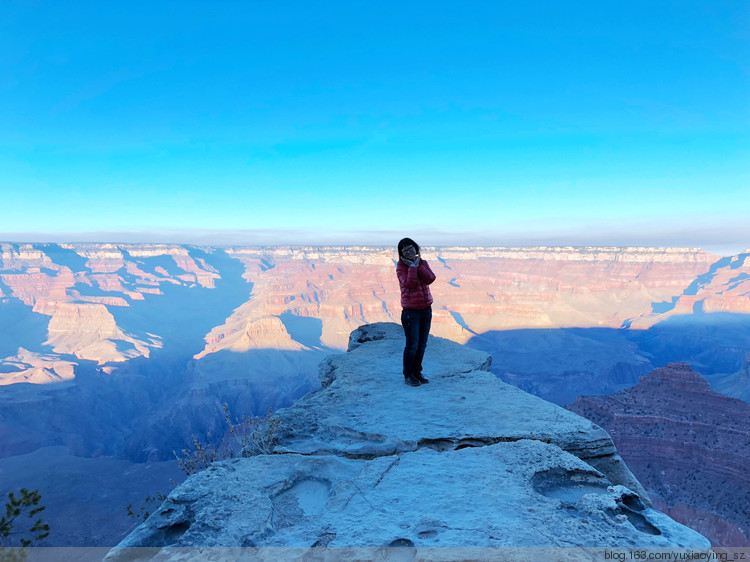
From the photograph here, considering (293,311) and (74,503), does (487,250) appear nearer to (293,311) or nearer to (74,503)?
(293,311)

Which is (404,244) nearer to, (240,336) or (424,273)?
(424,273)

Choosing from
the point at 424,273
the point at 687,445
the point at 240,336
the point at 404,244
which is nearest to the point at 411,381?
the point at 424,273

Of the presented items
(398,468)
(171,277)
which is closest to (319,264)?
(171,277)

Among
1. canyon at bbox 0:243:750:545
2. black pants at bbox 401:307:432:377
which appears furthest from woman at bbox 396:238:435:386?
canyon at bbox 0:243:750:545

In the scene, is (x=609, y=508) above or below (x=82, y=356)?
above

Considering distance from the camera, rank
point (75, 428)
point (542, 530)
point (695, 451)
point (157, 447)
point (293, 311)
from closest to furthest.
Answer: point (542, 530) → point (695, 451) → point (157, 447) → point (75, 428) → point (293, 311)

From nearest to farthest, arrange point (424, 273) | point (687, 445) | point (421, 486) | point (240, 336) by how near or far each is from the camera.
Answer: point (421, 486), point (424, 273), point (687, 445), point (240, 336)

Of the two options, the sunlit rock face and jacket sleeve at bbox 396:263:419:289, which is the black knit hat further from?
the sunlit rock face
